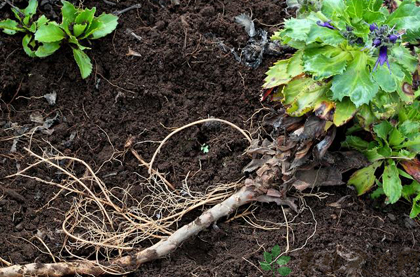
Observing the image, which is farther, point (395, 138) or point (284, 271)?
point (395, 138)

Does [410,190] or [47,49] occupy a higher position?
[47,49]

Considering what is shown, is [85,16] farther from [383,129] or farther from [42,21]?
[383,129]

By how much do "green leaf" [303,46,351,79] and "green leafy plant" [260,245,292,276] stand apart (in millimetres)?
917

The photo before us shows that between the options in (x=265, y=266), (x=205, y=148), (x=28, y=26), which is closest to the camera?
(x=265, y=266)

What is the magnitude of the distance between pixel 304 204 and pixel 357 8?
1.08 m

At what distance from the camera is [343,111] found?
2.73 meters

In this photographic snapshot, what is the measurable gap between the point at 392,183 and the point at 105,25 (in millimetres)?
1933

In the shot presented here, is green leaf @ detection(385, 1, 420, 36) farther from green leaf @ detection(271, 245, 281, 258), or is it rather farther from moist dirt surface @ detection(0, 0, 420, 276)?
green leaf @ detection(271, 245, 281, 258)

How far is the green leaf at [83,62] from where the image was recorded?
344 centimetres

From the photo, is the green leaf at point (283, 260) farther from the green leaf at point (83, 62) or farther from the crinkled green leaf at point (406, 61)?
the green leaf at point (83, 62)

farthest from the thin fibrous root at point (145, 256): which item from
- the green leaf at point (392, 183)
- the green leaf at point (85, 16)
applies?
the green leaf at point (85, 16)

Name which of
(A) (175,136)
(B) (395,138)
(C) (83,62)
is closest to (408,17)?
(B) (395,138)

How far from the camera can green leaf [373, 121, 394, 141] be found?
291 cm

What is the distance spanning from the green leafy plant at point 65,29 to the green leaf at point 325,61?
1.35 meters
